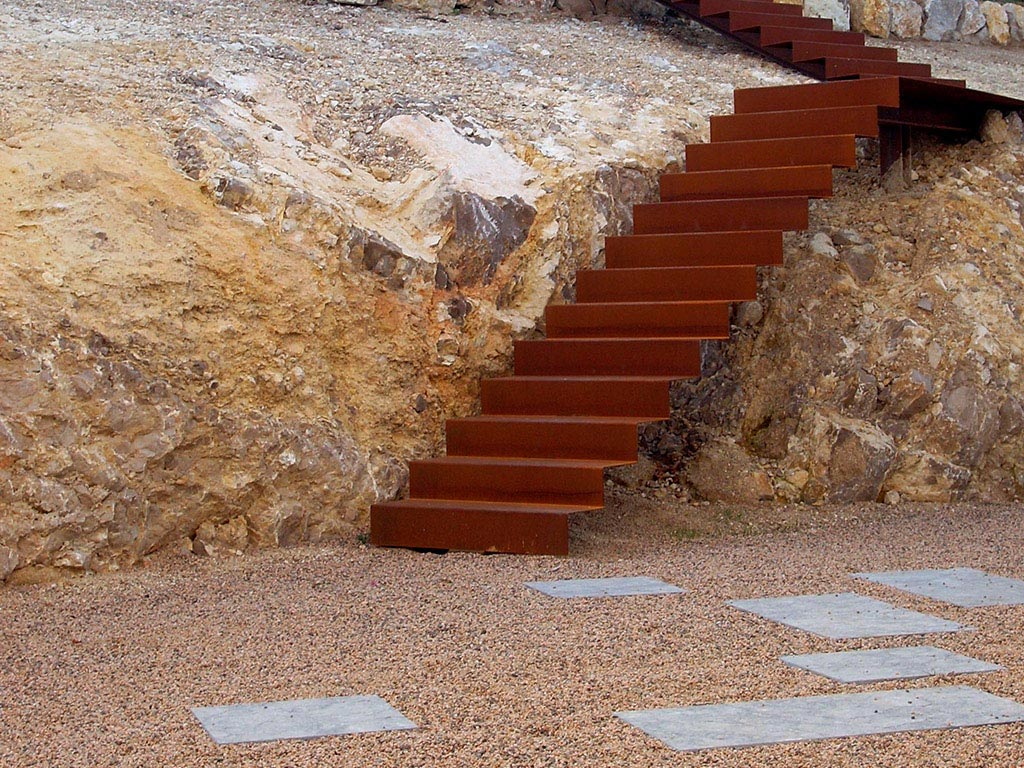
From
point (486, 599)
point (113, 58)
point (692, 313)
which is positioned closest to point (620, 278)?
point (692, 313)

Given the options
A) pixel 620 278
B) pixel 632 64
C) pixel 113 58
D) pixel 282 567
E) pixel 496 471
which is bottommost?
pixel 282 567

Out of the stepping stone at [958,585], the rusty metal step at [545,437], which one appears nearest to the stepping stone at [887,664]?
the stepping stone at [958,585]

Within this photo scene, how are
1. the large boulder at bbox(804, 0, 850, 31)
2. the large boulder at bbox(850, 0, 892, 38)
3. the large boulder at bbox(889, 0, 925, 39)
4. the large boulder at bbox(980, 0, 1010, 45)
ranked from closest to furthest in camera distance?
the large boulder at bbox(804, 0, 850, 31) → the large boulder at bbox(850, 0, 892, 38) → the large boulder at bbox(889, 0, 925, 39) → the large boulder at bbox(980, 0, 1010, 45)

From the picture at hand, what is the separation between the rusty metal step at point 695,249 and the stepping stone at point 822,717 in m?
3.44

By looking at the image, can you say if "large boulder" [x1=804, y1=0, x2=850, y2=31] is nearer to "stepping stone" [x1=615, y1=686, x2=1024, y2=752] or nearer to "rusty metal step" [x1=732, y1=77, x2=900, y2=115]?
"rusty metal step" [x1=732, y1=77, x2=900, y2=115]

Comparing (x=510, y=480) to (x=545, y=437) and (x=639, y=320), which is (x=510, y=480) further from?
(x=639, y=320)

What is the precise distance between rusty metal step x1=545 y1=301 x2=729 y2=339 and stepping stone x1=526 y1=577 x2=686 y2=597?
5.72 ft

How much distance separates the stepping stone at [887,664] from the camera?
3822 millimetres

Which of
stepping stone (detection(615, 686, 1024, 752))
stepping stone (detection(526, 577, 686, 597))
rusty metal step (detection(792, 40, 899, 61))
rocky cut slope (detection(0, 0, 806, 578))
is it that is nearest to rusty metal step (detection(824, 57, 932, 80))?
rusty metal step (detection(792, 40, 899, 61))

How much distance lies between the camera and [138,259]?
18.6 feet

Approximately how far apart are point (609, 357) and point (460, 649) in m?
2.64

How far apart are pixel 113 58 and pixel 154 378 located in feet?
8.55

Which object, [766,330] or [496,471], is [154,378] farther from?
[766,330]

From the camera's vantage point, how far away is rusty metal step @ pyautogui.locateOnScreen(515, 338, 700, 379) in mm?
6379
